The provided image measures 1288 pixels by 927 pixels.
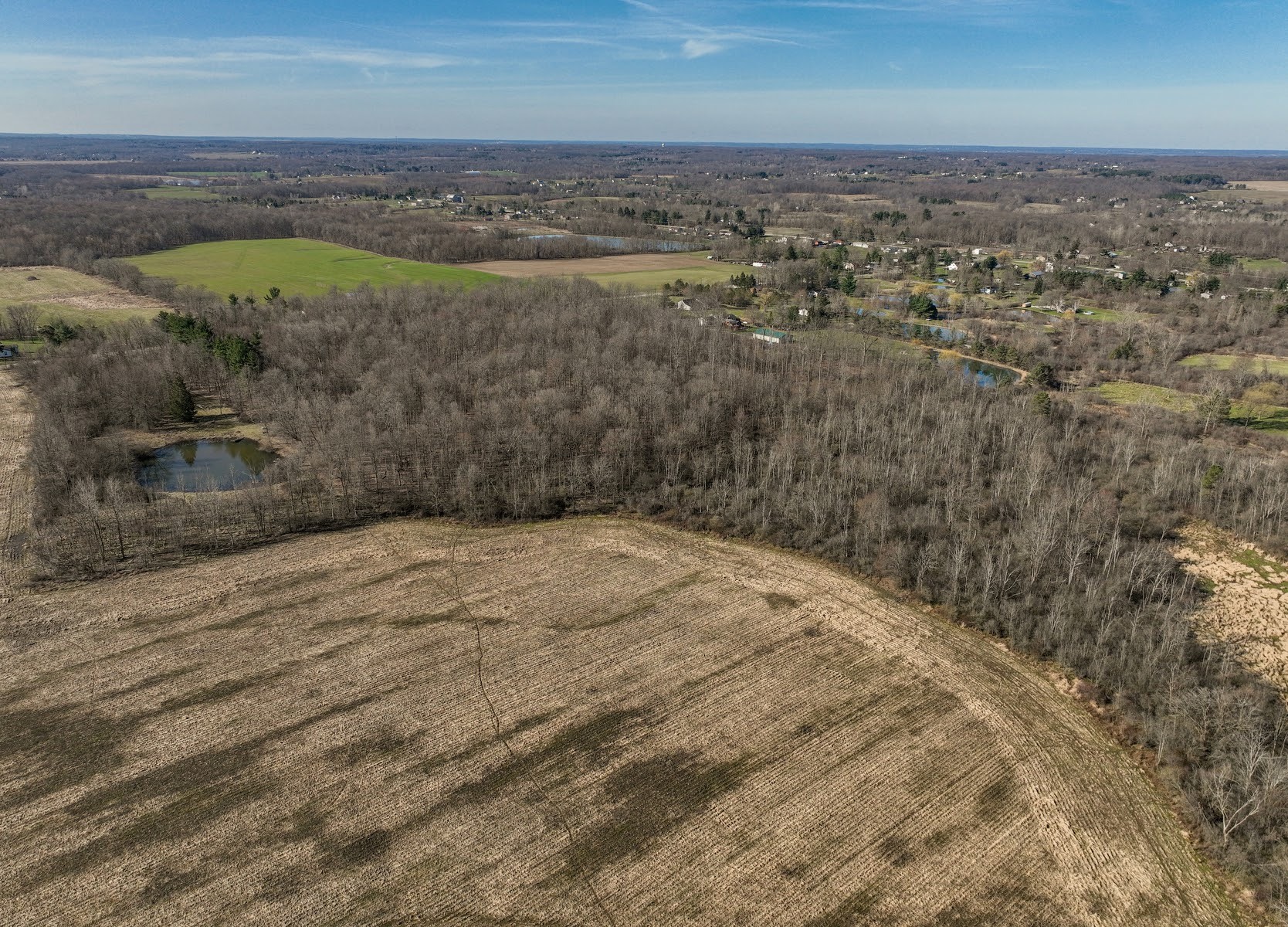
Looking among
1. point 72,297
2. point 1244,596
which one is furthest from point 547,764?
point 72,297

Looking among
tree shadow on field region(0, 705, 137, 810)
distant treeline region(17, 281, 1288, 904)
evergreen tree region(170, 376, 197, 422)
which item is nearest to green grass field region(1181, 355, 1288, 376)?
distant treeline region(17, 281, 1288, 904)

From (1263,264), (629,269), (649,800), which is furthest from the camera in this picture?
(1263,264)

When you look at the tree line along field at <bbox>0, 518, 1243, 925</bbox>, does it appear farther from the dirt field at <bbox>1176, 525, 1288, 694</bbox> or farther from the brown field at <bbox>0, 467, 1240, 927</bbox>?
the dirt field at <bbox>1176, 525, 1288, 694</bbox>

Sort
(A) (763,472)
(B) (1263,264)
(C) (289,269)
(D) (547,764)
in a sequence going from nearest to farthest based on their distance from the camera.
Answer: (D) (547,764) → (A) (763,472) → (C) (289,269) → (B) (1263,264)

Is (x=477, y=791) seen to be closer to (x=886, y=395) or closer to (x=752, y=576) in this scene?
(x=752, y=576)

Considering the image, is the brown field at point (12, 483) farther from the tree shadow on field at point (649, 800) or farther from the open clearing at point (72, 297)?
the tree shadow on field at point (649, 800)

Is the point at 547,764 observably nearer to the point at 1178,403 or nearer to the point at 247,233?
the point at 1178,403
